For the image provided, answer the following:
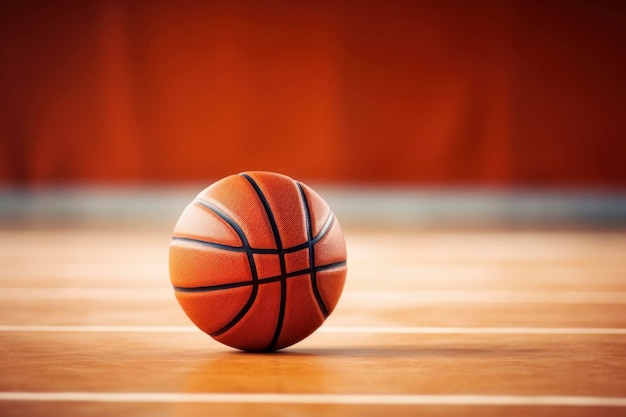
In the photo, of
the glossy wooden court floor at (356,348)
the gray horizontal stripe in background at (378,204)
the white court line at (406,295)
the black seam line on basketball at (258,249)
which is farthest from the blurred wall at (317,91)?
the black seam line on basketball at (258,249)

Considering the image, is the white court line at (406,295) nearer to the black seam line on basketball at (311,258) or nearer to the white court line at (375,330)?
the white court line at (375,330)

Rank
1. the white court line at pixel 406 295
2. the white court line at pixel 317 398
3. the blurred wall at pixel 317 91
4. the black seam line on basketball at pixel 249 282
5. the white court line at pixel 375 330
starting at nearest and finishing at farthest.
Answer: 1. the white court line at pixel 317 398
2. the black seam line on basketball at pixel 249 282
3. the white court line at pixel 375 330
4. the white court line at pixel 406 295
5. the blurred wall at pixel 317 91

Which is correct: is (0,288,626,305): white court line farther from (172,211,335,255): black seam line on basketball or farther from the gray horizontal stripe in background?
the gray horizontal stripe in background

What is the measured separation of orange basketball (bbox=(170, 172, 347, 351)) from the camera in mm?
2824

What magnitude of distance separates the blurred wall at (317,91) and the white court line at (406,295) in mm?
5327

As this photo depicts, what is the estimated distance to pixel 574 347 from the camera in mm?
3074

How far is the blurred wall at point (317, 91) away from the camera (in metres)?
9.79

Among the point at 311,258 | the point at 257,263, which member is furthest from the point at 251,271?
the point at 311,258

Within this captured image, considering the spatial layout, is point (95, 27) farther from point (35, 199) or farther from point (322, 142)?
point (322, 142)

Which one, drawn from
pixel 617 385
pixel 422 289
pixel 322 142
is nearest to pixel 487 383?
pixel 617 385

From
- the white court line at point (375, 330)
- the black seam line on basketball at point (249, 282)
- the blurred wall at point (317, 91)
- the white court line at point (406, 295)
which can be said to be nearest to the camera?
the black seam line on basketball at point (249, 282)

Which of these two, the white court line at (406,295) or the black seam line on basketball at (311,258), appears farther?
the white court line at (406,295)

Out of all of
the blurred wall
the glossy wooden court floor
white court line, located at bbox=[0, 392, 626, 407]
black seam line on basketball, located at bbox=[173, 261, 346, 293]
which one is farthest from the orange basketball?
the blurred wall

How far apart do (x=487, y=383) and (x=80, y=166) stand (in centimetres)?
809
